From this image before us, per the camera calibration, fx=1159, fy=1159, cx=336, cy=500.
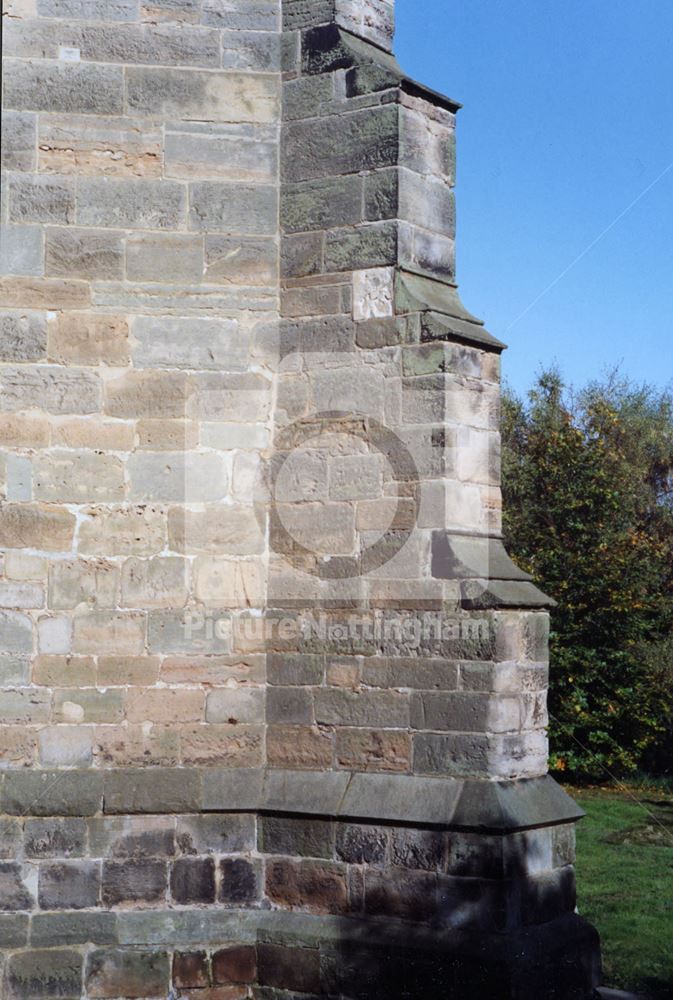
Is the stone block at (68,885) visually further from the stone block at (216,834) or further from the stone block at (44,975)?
the stone block at (216,834)

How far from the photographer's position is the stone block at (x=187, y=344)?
634 cm

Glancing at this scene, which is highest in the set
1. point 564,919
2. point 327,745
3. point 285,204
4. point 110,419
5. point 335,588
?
point 285,204

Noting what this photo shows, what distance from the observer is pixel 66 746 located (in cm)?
610

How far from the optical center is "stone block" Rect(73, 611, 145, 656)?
6.17 m

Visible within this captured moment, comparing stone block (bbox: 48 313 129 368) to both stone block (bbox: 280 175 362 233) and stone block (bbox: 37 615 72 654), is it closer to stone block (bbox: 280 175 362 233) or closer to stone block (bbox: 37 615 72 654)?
stone block (bbox: 280 175 362 233)

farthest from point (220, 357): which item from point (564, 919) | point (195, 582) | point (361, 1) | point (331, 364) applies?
point (564, 919)

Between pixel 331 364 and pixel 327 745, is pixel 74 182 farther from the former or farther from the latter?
pixel 327 745

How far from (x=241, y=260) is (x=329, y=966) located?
3778 mm

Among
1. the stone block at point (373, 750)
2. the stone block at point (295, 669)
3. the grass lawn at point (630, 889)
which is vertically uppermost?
the stone block at point (295, 669)

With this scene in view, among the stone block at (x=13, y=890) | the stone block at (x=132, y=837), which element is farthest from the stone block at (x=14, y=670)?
the stone block at (x=13, y=890)

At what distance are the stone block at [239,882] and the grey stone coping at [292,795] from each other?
29 cm

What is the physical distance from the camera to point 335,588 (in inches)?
247

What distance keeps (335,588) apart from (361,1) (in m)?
3.40

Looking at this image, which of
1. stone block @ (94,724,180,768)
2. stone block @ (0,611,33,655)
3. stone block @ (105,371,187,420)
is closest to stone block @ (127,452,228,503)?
stone block @ (105,371,187,420)
